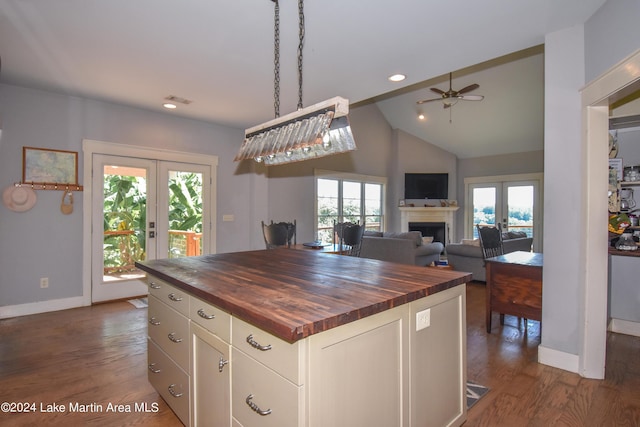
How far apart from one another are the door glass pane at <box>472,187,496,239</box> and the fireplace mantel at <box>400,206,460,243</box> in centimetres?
59

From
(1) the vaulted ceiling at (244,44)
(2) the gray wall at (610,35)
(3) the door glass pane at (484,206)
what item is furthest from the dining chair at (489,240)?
(3) the door glass pane at (484,206)

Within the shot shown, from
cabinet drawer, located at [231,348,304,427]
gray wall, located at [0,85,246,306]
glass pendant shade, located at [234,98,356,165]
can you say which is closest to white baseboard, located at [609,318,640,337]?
glass pendant shade, located at [234,98,356,165]

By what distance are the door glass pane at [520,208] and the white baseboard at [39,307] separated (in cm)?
859

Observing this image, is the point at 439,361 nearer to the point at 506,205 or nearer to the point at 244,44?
the point at 244,44

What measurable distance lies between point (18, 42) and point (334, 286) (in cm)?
334

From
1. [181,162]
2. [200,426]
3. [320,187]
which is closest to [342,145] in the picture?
[200,426]

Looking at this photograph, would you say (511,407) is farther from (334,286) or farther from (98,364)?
(98,364)

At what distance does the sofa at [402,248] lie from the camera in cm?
526

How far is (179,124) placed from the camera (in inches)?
195

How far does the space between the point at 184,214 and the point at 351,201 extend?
3.88 metres

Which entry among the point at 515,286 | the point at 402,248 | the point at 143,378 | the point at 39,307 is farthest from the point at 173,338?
the point at 402,248

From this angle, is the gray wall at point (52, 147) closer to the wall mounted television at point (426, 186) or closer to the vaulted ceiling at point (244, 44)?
the vaulted ceiling at point (244, 44)

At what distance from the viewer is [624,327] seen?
3336 mm

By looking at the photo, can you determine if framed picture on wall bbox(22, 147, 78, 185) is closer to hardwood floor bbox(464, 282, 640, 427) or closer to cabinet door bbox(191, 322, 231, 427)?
cabinet door bbox(191, 322, 231, 427)
